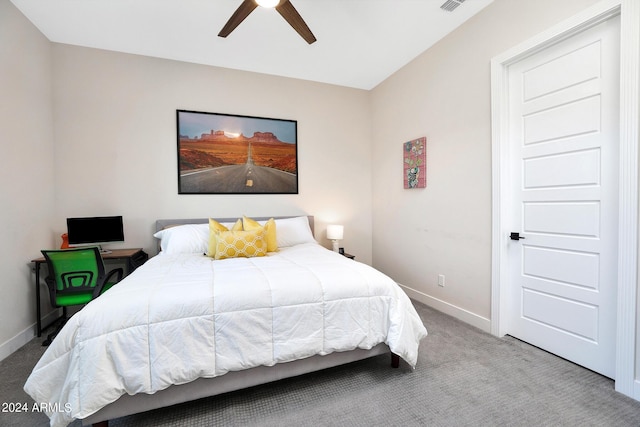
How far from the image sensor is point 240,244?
257cm

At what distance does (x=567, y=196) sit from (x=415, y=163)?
154 cm

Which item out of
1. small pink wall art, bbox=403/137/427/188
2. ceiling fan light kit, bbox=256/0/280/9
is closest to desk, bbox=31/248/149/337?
ceiling fan light kit, bbox=256/0/280/9

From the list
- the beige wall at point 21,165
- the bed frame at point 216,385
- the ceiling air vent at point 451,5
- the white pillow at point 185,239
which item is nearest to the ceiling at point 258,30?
the ceiling air vent at point 451,5

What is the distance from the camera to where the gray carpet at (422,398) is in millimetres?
1488

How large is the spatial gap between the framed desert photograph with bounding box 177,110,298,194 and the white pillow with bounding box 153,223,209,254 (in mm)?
623

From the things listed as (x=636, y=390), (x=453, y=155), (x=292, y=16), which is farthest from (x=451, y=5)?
(x=636, y=390)

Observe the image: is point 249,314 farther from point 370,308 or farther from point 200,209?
point 200,209

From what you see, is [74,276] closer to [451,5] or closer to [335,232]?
[335,232]

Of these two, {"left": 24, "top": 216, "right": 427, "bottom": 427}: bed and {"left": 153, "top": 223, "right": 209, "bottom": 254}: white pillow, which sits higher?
{"left": 153, "top": 223, "right": 209, "bottom": 254}: white pillow

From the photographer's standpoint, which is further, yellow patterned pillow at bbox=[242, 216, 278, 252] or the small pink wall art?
the small pink wall art

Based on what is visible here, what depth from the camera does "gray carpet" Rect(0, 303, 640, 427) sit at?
1.49 meters

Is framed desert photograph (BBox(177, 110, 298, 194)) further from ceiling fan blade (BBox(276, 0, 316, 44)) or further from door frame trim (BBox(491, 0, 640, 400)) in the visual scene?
door frame trim (BBox(491, 0, 640, 400))

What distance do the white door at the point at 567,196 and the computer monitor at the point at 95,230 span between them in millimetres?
3925

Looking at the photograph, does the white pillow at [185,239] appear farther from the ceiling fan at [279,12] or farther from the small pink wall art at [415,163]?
the small pink wall art at [415,163]
